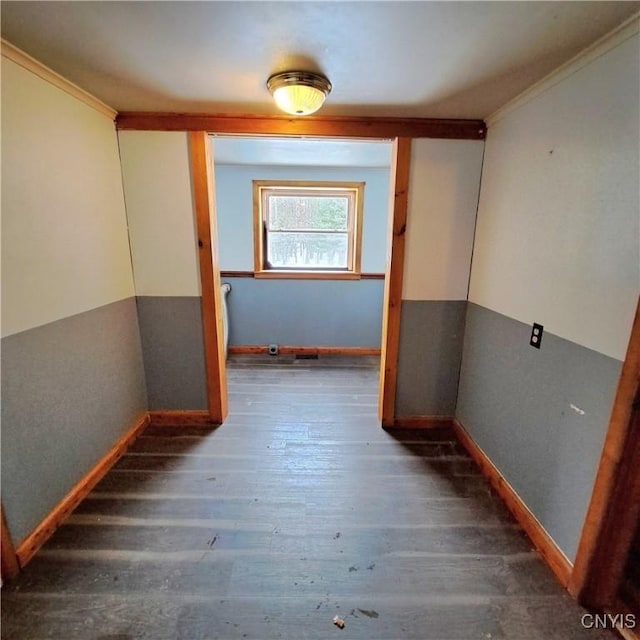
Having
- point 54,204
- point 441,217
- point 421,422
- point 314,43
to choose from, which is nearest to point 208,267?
point 54,204

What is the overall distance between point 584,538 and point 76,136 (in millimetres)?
2999

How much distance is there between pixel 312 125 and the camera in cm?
221

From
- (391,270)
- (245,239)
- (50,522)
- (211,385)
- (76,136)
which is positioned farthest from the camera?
(245,239)

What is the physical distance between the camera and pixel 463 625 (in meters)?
1.30

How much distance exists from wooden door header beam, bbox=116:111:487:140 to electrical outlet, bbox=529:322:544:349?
1316mm

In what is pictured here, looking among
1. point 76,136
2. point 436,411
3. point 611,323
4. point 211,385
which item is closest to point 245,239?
point 211,385

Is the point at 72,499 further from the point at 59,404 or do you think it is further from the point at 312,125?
the point at 312,125

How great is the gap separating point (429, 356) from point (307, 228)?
7.69ft

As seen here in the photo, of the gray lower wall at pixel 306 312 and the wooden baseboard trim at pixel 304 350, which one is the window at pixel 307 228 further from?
the wooden baseboard trim at pixel 304 350

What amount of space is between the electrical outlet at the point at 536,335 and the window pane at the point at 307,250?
2781mm

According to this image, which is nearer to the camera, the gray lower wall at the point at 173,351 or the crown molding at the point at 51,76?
the crown molding at the point at 51,76

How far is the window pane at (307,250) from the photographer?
4.21m

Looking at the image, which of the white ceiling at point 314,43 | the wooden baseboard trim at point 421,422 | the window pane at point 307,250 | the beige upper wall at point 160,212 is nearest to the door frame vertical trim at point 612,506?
the white ceiling at point 314,43

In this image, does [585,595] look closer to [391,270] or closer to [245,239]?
[391,270]
